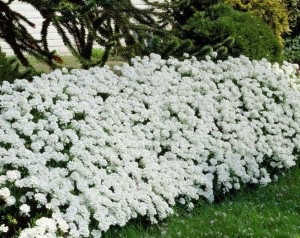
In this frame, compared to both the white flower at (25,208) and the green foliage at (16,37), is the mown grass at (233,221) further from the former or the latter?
the green foliage at (16,37)

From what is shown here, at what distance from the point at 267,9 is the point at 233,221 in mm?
6055

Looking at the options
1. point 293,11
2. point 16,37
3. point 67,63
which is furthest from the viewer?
point 293,11

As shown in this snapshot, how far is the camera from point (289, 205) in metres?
5.54

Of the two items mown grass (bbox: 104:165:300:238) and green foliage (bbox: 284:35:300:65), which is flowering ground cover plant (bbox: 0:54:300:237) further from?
green foliage (bbox: 284:35:300:65)

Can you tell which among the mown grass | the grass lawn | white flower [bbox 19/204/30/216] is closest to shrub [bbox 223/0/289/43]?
the grass lawn

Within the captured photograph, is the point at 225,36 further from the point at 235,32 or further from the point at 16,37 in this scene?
the point at 16,37

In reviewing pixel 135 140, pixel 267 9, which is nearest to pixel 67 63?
pixel 267 9

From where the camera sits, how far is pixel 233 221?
16.4 ft

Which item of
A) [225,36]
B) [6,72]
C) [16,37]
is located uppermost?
[16,37]

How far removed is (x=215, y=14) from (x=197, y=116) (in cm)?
287

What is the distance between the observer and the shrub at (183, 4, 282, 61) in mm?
8461

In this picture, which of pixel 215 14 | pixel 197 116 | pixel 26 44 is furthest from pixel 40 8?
pixel 215 14

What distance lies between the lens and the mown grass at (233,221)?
4801mm

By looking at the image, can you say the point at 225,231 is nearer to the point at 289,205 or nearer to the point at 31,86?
the point at 289,205
